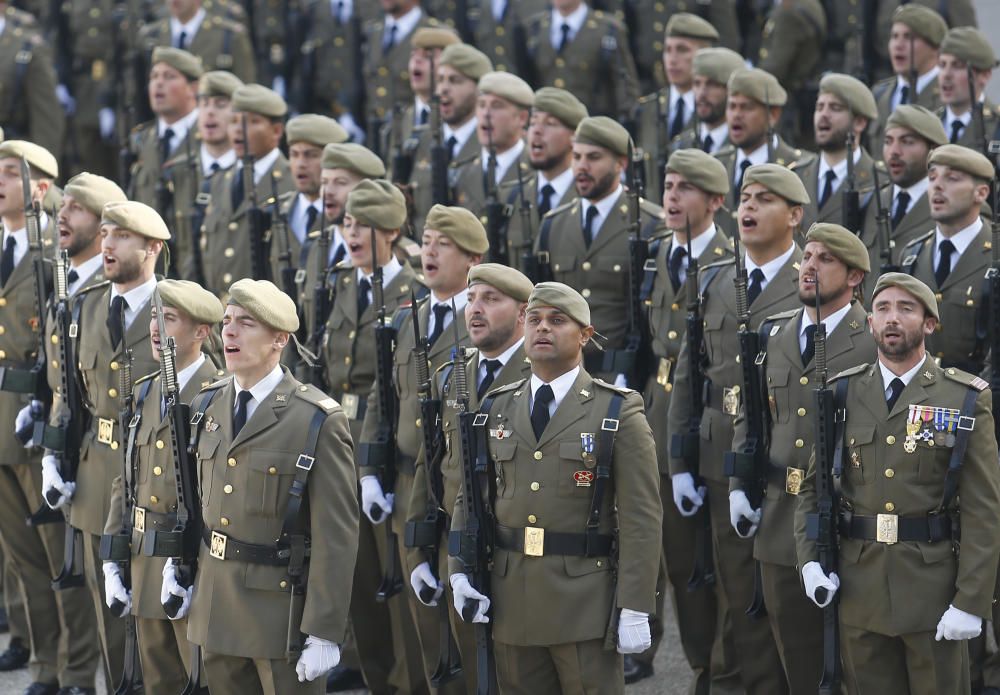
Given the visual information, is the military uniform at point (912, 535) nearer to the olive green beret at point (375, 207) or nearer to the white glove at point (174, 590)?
the white glove at point (174, 590)

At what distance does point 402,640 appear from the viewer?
29.3 ft

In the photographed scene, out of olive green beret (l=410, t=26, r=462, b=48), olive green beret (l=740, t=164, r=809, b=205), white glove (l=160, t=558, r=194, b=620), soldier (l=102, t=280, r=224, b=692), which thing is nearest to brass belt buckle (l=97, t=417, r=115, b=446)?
soldier (l=102, t=280, r=224, b=692)

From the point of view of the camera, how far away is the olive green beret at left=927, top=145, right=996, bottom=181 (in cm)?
894

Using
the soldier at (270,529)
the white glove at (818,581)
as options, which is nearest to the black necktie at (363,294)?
the soldier at (270,529)

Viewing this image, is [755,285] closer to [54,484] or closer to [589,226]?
[589,226]

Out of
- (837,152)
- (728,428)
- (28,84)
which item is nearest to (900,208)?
(837,152)

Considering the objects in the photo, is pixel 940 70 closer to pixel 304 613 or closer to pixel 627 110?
pixel 627 110

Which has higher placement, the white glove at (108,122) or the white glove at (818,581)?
the white glove at (818,581)

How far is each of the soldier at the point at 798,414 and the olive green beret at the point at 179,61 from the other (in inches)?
254

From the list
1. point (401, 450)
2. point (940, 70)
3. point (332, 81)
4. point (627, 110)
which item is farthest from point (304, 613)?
point (332, 81)

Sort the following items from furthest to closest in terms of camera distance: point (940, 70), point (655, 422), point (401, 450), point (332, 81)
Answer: point (332, 81), point (940, 70), point (655, 422), point (401, 450)

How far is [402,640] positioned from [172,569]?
Result: 1848mm

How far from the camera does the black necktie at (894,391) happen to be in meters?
7.36

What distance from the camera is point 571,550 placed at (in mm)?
7191
